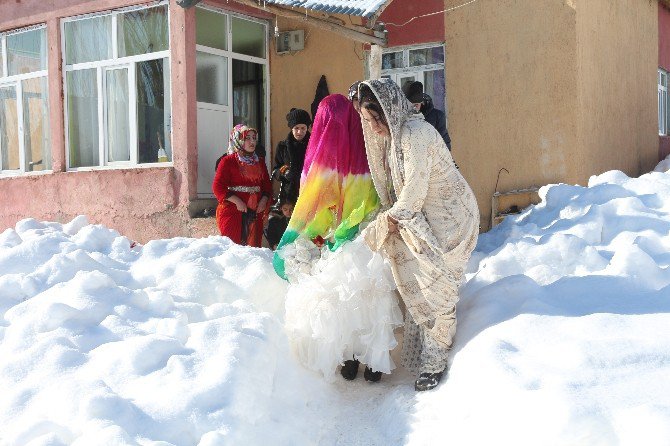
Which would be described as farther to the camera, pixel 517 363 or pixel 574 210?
pixel 574 210

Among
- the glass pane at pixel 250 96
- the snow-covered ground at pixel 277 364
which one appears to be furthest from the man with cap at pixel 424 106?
the glass pane at pixel 250 96

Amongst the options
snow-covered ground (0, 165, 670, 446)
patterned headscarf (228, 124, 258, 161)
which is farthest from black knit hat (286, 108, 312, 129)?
snow-covered ground (0, 165, 670, 446)

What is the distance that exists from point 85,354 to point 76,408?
0.56m

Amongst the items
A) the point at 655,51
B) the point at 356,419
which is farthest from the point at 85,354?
the point at 655,51

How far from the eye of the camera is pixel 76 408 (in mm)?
3348

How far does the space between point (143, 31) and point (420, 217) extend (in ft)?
19.5

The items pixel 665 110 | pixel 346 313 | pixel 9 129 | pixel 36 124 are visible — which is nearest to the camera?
pixel 346 313

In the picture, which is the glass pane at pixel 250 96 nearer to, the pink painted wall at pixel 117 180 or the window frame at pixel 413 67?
the pink painted wall at pixel 117 180

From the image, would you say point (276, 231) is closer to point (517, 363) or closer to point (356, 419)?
point (356, 419)

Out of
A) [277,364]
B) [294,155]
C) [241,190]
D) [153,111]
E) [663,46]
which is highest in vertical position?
[663,46]

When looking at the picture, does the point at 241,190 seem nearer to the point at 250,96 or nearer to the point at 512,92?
the point at 250,96

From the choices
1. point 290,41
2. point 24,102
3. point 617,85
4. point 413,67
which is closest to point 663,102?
point 617,85

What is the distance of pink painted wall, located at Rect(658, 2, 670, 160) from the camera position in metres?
11.6

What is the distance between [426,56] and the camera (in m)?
8.73
